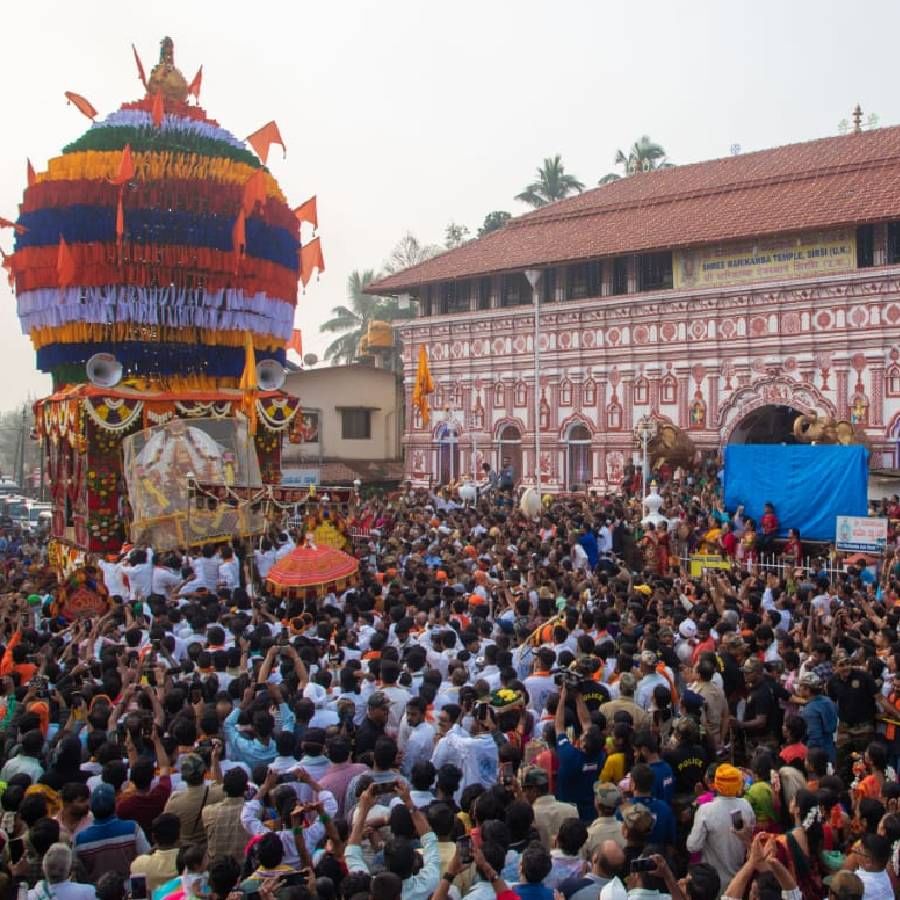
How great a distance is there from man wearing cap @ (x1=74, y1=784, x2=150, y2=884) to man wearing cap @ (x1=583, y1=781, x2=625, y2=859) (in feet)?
7.92

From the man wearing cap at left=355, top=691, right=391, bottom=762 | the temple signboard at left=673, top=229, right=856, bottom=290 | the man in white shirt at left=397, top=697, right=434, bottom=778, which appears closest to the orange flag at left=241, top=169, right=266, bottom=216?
the temple signboard at left=673, top=229, right=856, bottom=290

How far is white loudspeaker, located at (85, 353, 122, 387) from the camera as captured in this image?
2119 centimetres

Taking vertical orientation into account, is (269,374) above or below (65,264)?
below

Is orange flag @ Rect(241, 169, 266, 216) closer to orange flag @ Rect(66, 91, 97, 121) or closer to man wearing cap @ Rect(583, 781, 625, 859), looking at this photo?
orange flag @ Rect(66, 91, 97, 121)

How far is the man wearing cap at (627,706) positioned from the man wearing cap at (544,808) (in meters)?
1.46

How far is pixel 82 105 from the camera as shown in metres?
21.7

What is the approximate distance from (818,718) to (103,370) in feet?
55.4

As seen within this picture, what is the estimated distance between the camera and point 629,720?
22.9 ft

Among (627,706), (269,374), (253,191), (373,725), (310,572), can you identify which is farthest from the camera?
(269,374)

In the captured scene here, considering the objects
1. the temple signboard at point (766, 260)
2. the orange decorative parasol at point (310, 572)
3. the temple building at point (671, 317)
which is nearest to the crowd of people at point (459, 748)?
the orange decorative parasol at point (310, 572)

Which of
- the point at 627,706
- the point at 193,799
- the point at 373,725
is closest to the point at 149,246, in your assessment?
the point at 373,725

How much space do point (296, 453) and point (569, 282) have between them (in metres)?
11.4

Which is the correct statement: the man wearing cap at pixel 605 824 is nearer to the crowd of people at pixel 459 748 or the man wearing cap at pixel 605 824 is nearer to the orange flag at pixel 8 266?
the crowd of people at pixel 459 748

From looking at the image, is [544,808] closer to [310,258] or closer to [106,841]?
[106,841]
